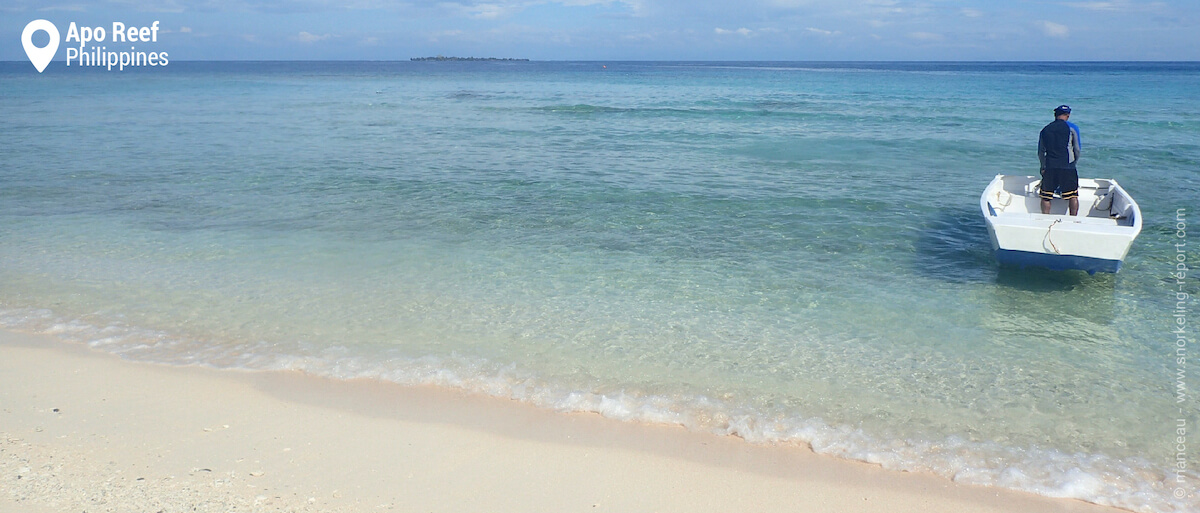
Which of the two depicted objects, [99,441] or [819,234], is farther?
[819,234]

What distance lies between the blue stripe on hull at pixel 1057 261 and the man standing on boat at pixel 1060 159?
1.77 metres

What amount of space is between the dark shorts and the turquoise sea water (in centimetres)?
103

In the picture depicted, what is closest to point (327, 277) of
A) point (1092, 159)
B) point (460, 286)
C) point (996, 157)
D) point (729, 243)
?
point (460, 286)

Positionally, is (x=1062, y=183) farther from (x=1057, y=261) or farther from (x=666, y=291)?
(x=666, y=291)

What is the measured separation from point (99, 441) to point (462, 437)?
7.31 feet

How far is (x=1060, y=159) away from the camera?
930 centimetres

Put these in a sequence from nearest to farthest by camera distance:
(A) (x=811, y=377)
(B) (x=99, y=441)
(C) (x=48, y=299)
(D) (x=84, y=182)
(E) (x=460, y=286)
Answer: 1. (B) (x=99, y=441)
2. (A) (x=811, y=377)
3. (C) (x=48, y=299)
4. (E) (x=460, y=286)
5. (D) (x=84, y=182)

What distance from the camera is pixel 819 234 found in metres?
10.3

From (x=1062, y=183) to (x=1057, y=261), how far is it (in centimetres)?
211

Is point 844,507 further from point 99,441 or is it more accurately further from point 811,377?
point 99,441

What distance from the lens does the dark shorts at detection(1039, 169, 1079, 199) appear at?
9.38m

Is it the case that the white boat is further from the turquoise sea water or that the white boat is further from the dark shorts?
the dark shorts

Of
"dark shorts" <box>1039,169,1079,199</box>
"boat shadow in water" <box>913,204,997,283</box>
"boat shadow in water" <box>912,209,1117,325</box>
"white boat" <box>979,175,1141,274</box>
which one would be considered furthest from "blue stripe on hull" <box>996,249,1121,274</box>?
"dark shorts" <box>1039,169,1079,199</box>

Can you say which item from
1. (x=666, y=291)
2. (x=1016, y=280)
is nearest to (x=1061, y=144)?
(x=1016, y=280)
